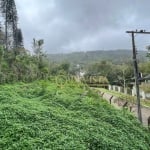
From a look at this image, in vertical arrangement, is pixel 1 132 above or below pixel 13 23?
below

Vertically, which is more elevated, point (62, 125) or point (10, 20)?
point (10, 20)

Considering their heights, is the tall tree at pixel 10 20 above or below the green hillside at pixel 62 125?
above

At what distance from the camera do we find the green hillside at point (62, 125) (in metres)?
12.6

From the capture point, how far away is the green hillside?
12.6 m

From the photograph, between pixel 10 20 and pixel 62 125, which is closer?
pixel 62 125

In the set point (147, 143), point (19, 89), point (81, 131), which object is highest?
point (19, 89)

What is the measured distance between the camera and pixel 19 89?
70.3ft

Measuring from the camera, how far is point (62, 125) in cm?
1472

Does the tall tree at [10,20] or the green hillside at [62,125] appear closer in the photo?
the green hillside at [62,125]

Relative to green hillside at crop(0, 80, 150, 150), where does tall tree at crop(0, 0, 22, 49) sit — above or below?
above

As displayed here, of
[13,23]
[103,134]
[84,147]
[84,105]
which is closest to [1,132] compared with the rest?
[84,147]

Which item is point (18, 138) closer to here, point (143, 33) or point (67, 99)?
point (67, 99)

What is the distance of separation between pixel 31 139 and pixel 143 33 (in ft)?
56.7

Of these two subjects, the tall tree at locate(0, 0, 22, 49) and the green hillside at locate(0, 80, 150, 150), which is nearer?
the green hillside at locate(0, 80, 150, 150)
